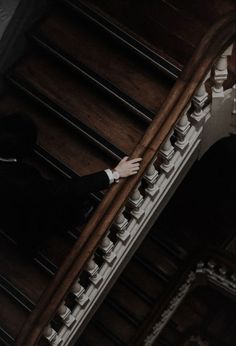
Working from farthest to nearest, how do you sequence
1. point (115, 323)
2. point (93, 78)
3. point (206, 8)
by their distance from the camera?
point (115, 323) → point (206, 8) → point (93, 78)

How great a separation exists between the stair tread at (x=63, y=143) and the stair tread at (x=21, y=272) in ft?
2.94

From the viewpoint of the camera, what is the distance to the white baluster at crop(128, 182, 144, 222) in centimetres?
→ 462

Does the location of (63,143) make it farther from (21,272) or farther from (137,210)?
(21,272)

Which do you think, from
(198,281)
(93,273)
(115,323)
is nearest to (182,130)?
(93,273)

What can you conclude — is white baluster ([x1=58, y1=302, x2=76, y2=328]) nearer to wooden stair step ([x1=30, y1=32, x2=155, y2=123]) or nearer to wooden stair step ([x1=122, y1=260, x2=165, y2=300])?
wooden stair step ([x1=30, y1=32, x2=155, y2=123])

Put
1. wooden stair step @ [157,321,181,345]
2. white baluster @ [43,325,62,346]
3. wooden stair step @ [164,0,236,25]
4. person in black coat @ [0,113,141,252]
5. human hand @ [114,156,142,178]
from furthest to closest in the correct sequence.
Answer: wooden stair step @ [157,321,181,345] < wooden stair step @ [164,0,236,25] < white baluster @ [43,325,62,346] < human hand @ [114,156,142,178] < person in black coat @ [0,113,141,252]

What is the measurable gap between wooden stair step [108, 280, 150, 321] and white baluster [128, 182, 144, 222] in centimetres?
321

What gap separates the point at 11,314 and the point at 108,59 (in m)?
2.38

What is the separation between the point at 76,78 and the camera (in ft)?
17.1

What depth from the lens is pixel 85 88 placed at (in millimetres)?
5195

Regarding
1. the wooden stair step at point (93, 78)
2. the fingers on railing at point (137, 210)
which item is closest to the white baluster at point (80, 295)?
the fingers on railing at point (137, 210)

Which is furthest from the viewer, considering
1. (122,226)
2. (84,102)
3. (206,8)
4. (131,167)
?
(206,8)

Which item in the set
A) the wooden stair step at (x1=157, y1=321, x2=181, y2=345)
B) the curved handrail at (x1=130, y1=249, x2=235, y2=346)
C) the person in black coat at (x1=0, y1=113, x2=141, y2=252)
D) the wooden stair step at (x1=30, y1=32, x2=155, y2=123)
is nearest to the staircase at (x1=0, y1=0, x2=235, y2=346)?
the wooden stair step at (x1=30, y1=32, x2=155, y2=123)

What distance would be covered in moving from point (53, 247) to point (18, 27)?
1942 millimetres
